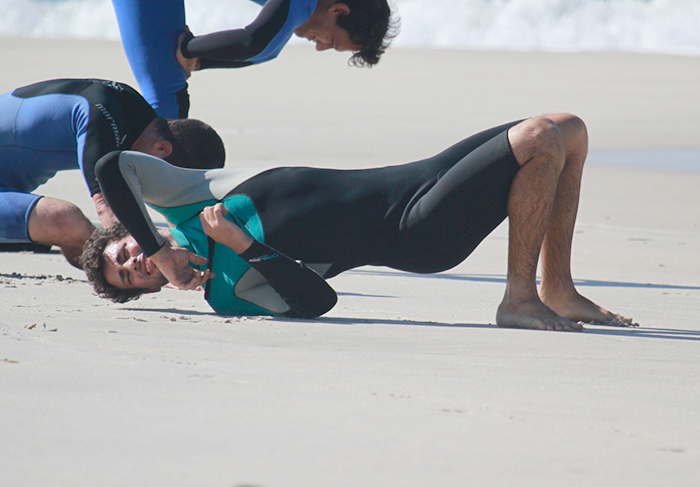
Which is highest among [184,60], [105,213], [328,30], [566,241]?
[328,30]

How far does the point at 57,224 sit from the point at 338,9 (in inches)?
59.6

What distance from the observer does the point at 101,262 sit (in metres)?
3.75

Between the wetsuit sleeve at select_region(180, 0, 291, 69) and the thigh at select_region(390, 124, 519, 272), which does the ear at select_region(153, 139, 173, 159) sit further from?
the thigh at select_region(390, 124, 519, 272)

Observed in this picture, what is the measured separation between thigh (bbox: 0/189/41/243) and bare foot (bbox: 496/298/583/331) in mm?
2152

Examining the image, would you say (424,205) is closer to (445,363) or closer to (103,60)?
(445,363)

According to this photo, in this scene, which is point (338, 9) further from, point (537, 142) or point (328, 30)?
point (537, 142)

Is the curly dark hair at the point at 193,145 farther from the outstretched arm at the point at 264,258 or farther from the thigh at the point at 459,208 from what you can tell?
the thigh at the point at 459,208

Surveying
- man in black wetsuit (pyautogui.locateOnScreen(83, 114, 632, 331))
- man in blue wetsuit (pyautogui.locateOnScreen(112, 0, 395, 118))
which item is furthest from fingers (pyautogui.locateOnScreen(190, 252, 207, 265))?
man in blue wetsuit (pyautogui.locateOnScreen(112, 0, 395, 118))

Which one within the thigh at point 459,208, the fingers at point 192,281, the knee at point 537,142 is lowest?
the fingers at point 192,281

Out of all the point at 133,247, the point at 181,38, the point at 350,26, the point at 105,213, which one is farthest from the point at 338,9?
the point at 133,247

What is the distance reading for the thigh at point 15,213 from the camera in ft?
15.4

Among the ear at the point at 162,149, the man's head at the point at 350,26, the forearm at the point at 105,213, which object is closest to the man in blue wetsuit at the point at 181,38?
the man's head at the point at 350,26

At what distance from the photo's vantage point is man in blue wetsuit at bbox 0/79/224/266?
14.4 feet

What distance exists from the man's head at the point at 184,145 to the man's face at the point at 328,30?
691 millimetres
